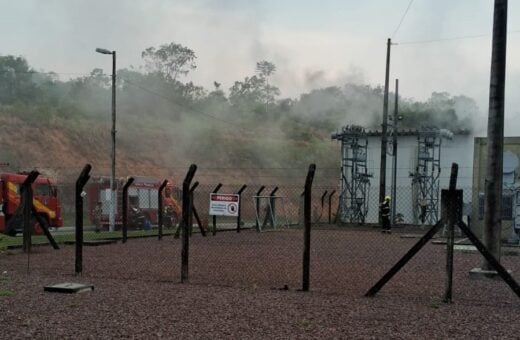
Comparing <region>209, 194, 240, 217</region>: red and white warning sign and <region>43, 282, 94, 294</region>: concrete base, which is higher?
<region>209, 194, 240, 217</region>: red and white warning sign

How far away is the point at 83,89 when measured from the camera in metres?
71.5

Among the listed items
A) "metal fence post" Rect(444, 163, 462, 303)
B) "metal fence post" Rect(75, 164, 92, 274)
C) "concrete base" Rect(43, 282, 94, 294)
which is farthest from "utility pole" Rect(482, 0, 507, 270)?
"metal fence post" Rect(75, 164, 92, 274)

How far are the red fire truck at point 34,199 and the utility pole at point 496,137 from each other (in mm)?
16901

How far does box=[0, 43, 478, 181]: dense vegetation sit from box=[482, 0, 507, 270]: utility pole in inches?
1159

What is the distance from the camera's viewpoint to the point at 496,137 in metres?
10.7

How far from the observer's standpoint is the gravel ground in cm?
615

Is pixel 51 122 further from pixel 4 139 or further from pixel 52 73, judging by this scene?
pixel 52 73

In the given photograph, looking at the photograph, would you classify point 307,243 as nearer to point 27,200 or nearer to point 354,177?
point 27,200

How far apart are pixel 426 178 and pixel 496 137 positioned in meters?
24.4

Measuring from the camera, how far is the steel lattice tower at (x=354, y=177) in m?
35.5

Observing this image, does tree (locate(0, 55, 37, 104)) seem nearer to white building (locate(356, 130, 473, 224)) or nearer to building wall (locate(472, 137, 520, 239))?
white building (locate(356, 130, 473, 224))

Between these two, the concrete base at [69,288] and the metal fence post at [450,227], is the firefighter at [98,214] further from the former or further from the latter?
the metal fence post at [450,227]

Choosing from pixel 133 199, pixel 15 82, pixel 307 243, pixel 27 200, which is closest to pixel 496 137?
pixel 307 243

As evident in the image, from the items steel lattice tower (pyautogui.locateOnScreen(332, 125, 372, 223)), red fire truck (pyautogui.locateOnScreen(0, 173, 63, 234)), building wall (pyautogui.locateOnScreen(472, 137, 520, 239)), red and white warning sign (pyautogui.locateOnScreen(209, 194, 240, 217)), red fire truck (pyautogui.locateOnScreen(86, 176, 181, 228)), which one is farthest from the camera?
steel lattice tower (pyautogui.locateOnScreen(332, 125, 372, 223))
